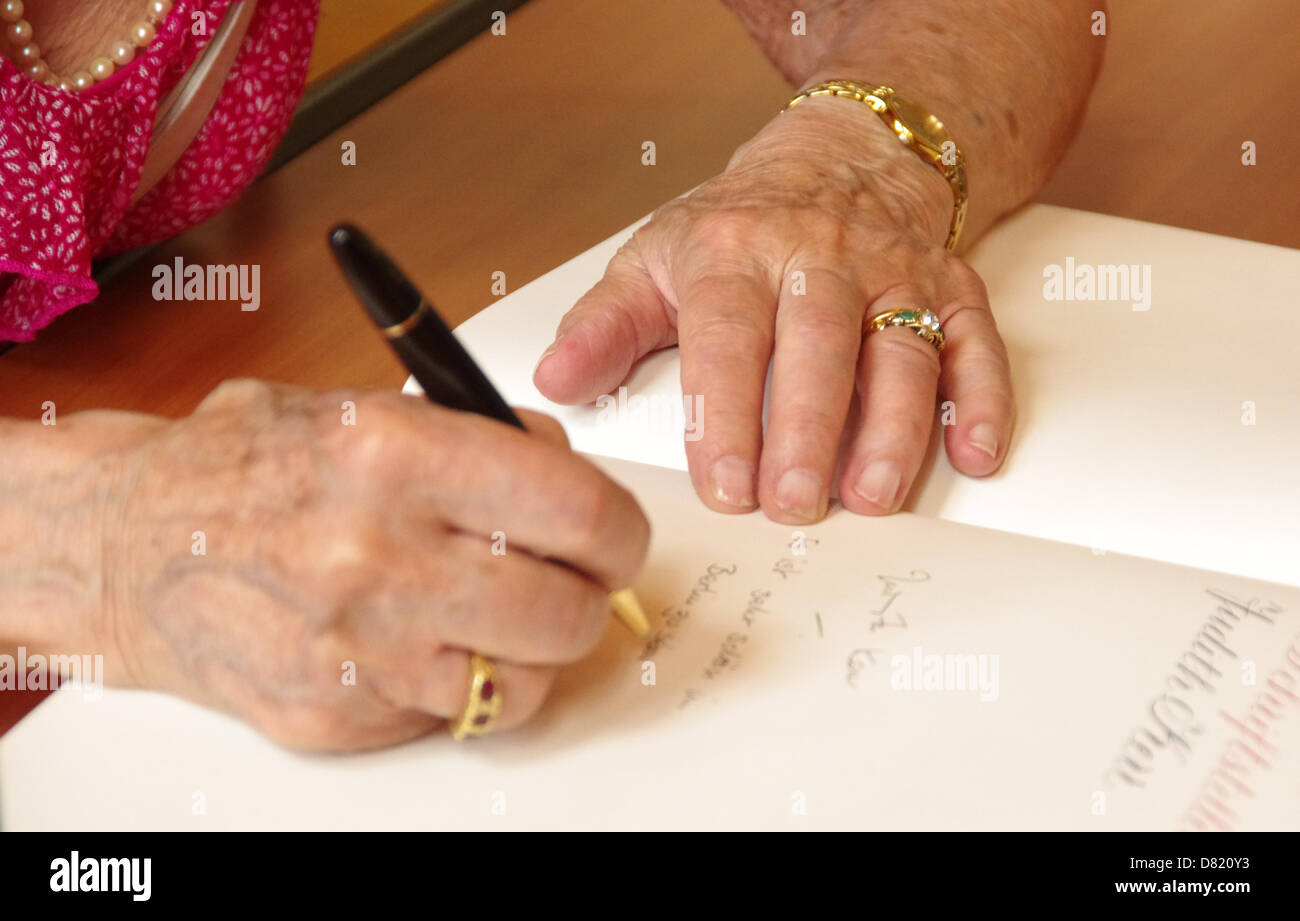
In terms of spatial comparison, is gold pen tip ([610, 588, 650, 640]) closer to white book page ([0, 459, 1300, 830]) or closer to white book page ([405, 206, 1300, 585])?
white book page ([0, 459, 1300, 830])

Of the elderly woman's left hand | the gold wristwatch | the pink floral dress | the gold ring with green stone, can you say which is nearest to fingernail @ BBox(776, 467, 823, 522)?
the elderly woman's left hand

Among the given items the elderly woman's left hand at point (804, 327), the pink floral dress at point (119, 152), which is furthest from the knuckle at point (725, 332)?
the pink floral dress at point (119, 152)

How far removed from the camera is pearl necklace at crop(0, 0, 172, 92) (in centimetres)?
74

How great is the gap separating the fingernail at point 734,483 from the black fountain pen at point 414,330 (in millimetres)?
126

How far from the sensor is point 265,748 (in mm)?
472

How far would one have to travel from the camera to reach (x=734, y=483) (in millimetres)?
588

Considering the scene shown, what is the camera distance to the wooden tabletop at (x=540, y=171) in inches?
30.8

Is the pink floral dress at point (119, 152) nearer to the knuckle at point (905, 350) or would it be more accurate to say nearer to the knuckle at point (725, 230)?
the knuckle at point (725, 230)

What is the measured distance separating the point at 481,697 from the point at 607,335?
0.27 metres

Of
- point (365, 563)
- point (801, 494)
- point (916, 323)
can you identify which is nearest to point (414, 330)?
point (365, 563)

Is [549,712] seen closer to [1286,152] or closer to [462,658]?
[462,658]

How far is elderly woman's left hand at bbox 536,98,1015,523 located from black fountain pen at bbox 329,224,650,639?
15cm
